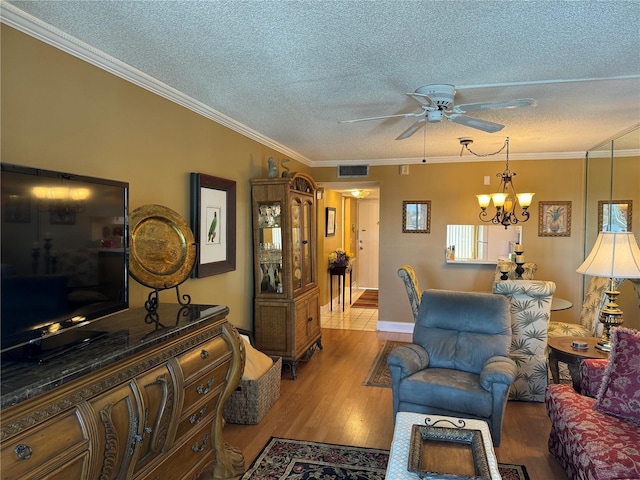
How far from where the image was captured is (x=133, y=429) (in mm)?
1721

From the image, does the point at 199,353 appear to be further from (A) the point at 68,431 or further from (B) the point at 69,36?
(B) the point at 69,36

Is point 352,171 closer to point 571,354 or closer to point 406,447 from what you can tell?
point 571,354

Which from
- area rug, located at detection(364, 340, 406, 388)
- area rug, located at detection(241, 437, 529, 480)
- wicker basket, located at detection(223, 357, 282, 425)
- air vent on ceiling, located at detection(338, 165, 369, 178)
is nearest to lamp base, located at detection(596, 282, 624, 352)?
area rug, located at detection(241, 437, 529, 480)

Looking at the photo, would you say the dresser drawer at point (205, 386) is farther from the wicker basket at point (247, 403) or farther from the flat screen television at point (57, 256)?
the wicker basket at point (247, 403)

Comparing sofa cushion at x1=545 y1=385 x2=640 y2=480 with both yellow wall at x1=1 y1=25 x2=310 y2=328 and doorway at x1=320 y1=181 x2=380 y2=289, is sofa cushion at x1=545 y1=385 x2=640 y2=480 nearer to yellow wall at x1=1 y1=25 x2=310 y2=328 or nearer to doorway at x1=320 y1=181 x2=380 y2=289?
yellow wall at x1=1 y1=25 x2=310 y2=328

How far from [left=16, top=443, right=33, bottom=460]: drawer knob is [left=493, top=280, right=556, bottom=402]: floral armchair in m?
3.23

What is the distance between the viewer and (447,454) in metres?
1.95

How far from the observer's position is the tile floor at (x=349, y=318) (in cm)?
641

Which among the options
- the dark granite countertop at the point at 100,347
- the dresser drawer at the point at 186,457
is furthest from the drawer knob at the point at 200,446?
the dark granite countertop at the point at 100,347

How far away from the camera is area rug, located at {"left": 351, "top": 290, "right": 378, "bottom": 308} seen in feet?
26.3

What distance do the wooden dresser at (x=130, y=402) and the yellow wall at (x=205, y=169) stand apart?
0.72m

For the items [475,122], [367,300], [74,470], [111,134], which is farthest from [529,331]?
[367,300]

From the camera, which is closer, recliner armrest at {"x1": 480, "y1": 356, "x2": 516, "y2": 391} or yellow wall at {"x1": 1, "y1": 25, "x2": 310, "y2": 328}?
yellow wall at {"x1": 1, "y1": 25, "x2": 310, "y2": 328}

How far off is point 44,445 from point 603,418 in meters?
2.60
